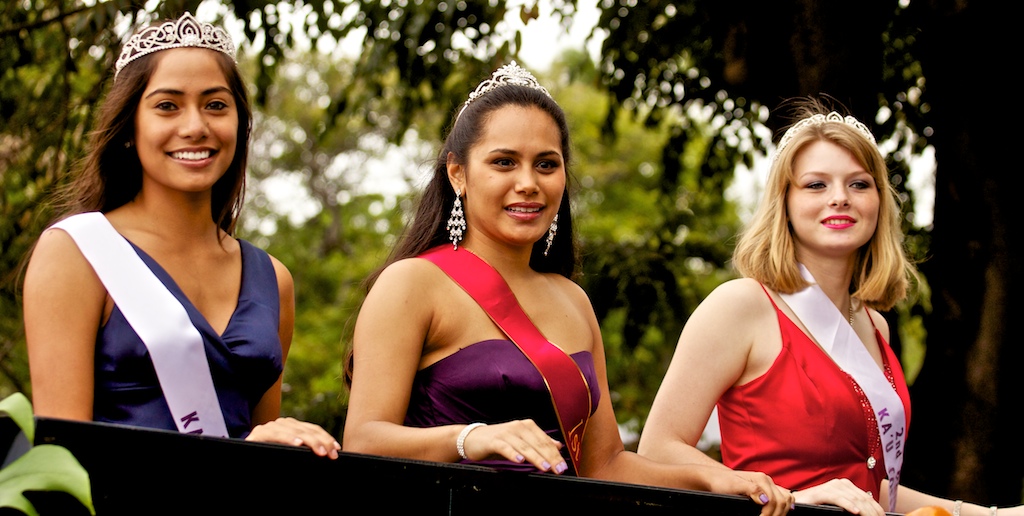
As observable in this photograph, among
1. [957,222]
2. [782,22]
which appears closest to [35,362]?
[782,22]

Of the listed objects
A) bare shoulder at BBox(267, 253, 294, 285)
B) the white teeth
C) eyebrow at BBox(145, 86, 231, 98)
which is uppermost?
eyebrow at BBox(145, 86, 231, 98)

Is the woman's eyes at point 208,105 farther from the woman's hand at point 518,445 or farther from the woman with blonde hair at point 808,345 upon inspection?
the woman with blonde hair at point 808,345

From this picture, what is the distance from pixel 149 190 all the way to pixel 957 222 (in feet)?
11.5

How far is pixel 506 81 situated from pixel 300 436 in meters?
1.22

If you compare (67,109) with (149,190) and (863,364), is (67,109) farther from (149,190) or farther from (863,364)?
(863,364)

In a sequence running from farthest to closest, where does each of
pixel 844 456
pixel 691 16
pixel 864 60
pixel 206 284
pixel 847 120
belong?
pixel 691 16, pixel 864 60, pixel 847 120, pixel 844 456, pixel 206 284

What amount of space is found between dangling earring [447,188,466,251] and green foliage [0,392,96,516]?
1335mm

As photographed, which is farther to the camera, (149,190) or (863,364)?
(863,364)

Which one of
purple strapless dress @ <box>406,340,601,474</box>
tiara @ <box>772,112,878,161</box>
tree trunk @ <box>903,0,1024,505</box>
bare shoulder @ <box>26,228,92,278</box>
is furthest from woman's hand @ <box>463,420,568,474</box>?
tree trunk @ <box>903,0,1024,505</box>

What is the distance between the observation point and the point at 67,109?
4867 mm

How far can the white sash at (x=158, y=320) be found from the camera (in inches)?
90.3

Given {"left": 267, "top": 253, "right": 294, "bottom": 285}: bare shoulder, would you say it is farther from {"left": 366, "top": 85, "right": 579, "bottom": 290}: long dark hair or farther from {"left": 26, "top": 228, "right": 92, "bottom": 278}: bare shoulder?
{"left": 26, "top": 228, "right": 92, "bottom": 278}: bare shoulder

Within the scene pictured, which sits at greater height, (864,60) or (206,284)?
(864,60)

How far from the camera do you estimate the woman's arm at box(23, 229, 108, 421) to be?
2.21m
